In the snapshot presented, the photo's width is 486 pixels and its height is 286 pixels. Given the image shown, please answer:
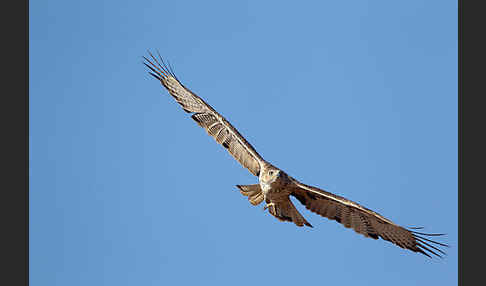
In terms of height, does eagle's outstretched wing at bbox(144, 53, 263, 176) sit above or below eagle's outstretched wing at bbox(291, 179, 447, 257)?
above

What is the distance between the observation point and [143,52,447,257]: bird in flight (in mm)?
12758

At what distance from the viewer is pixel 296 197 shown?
13.2 m

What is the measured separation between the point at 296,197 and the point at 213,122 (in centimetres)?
224

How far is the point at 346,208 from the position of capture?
12977mm

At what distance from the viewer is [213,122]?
46.2 feet

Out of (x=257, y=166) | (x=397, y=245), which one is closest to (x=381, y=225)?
(x=397, y=245)

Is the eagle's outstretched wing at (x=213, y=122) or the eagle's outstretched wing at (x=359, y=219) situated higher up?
the eagle's outstretched wing at (x=213, y=122)

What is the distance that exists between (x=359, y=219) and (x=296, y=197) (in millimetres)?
1192

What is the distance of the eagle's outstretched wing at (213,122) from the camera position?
44.7ft

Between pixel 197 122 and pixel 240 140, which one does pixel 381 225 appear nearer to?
pixel 240 140

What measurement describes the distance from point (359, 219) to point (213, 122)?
11.0 ft

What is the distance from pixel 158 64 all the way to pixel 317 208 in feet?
14.7

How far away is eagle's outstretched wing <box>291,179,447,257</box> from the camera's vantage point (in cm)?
1288

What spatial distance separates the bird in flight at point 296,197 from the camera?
12758 mm
